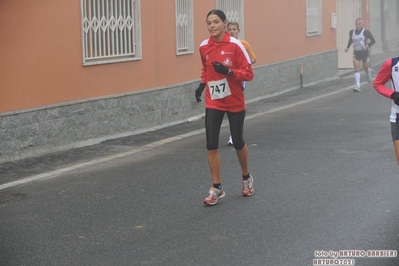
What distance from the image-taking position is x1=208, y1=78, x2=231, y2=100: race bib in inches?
347

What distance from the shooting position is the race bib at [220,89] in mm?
8820

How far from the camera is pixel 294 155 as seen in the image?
11594mm

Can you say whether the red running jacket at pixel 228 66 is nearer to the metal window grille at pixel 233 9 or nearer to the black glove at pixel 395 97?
the black glove at pixel 395 97

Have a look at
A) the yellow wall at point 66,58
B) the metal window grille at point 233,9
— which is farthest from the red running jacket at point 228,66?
the metal window grille at point 233,9

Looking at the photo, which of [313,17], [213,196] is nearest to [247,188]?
[213,196]

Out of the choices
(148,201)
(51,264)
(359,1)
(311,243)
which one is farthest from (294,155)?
(359,1)

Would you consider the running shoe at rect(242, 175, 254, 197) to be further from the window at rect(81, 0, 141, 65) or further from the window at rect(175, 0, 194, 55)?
the window at rect(175, 0, 194, 55)

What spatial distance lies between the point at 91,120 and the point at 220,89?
5.08m

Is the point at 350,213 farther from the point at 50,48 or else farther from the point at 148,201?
the point at 50,48

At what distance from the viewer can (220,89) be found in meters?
8.82

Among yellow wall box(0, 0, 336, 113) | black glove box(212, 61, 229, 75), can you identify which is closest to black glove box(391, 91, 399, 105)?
black glove box(212, 61, 229, 75)

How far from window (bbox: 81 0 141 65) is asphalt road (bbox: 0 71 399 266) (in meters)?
1.45

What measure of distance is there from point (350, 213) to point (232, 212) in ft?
3.53

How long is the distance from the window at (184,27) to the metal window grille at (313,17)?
27.1ft
